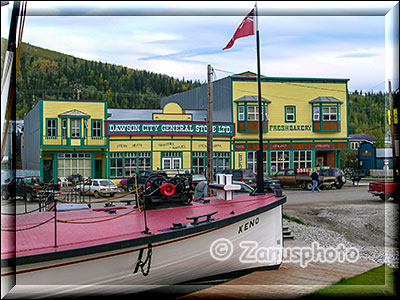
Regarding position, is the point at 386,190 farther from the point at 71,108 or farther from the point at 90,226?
the point at 71,108

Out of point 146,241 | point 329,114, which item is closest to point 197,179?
point 329,114

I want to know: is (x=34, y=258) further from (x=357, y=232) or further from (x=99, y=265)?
(x=357, y=232)

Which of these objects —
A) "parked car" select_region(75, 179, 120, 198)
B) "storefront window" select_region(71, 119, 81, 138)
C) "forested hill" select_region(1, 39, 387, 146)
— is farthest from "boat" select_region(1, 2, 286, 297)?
"forested hill" select_region(1, 39, 387, 146)

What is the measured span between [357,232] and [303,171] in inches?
597

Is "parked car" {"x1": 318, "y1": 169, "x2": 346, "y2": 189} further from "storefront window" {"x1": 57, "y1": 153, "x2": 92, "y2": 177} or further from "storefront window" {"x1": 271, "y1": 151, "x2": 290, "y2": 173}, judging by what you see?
"storefront window" {"x1": 57, "y1": 153, "x2": 92, "y2": 177}

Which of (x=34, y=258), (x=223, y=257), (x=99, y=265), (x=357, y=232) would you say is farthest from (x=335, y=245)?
(x=34, y=258)

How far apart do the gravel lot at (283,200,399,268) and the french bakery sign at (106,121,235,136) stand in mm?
15206

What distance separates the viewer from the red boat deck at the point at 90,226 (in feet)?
20.3

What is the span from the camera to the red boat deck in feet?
20.3

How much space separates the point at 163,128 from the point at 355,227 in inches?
777

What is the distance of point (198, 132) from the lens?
116 ft

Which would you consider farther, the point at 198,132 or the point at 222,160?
the point at 222,160

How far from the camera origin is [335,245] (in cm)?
1501

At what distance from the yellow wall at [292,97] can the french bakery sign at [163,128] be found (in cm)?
184
